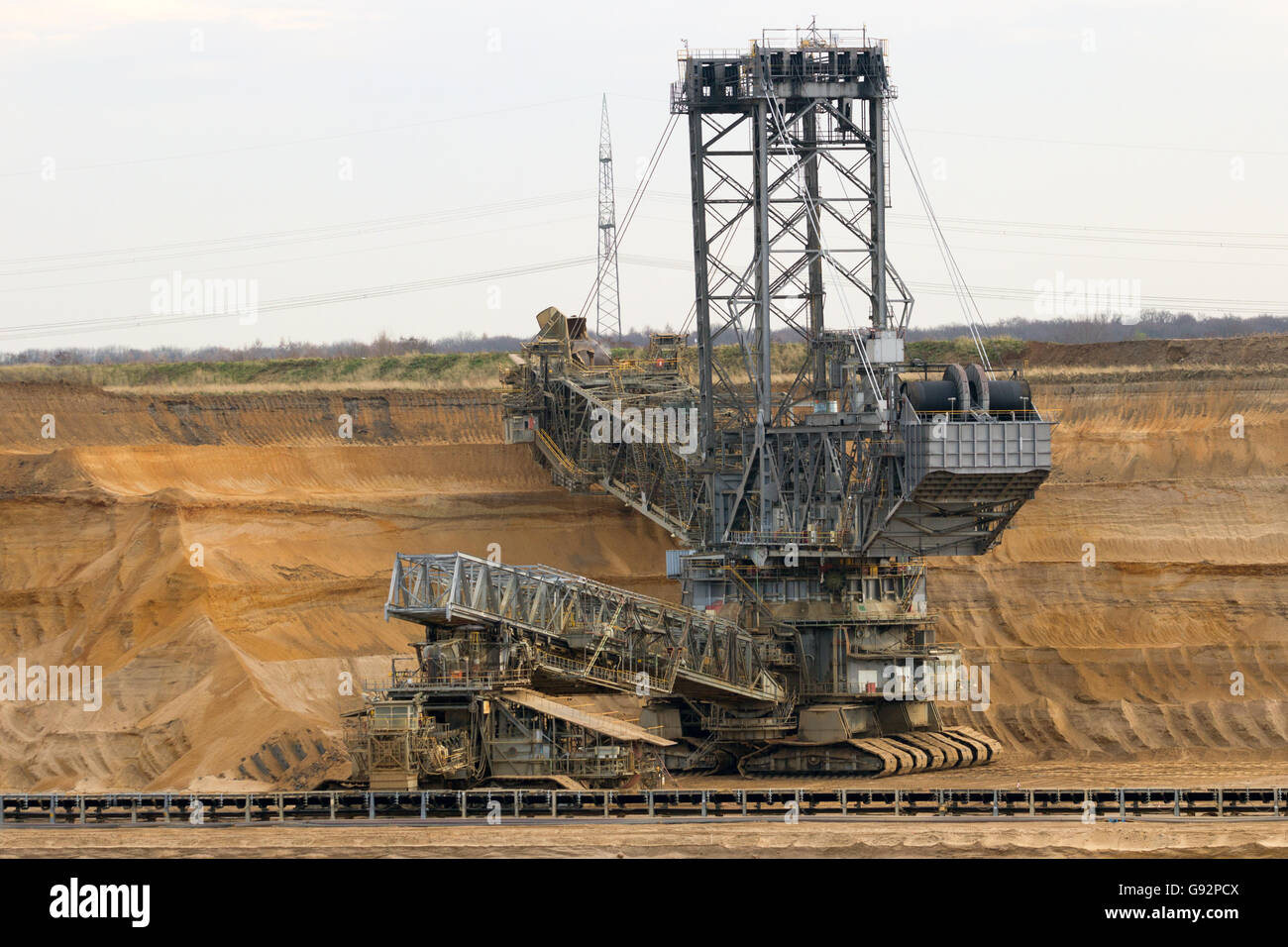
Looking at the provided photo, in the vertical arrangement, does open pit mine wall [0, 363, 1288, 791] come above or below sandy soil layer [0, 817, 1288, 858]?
above

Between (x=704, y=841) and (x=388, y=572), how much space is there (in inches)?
1423

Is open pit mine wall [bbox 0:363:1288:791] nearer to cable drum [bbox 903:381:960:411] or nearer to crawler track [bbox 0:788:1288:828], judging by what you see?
crawler track [bbox 0:788:1288:828]

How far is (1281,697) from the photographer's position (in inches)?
3009

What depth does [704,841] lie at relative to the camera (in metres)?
50.0

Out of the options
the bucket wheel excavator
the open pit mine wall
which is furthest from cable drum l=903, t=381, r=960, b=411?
the open pit mine wall

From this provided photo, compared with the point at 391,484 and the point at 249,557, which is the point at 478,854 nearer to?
the point at 249,557

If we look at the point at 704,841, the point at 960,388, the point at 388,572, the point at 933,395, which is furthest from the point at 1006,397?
the point at 388,572

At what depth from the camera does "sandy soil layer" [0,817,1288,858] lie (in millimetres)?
48812

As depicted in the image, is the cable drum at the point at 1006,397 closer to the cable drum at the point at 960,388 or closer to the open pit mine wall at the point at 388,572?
the cable drum at the point at 960,388

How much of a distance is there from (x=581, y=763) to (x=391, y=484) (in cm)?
3741

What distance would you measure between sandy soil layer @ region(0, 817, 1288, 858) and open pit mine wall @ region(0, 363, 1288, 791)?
12104mm

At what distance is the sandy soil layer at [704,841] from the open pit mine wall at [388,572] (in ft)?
39.7

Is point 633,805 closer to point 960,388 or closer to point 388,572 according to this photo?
point 960,388
